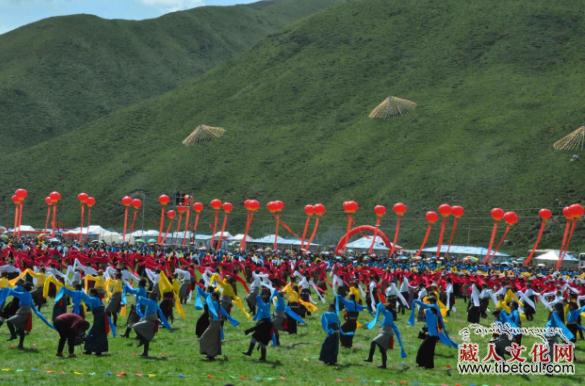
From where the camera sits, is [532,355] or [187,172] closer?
[532,355]

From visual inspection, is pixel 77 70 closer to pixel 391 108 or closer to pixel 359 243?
pixel 391 108

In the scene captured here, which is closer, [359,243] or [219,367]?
[219,367]

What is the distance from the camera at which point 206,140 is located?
385 ft

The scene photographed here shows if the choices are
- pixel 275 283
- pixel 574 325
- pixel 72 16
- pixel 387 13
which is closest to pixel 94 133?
pixel 387 13

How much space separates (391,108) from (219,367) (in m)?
94.3

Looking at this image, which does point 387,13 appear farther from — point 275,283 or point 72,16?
point 275,283

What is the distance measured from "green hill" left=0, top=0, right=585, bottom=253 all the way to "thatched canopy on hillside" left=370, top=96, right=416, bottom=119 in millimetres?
1635

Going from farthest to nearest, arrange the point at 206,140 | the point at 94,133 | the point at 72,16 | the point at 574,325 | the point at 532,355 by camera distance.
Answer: the point at 72,16 → the point at 94,133 → the point at 206,140 → the point at 574,325 → the point at 532,355

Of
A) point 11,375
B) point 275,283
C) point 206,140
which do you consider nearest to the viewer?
point 11,375

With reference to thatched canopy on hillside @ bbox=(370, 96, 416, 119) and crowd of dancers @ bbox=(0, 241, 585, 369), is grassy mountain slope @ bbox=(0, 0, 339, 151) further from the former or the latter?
crowd of dancers @ bbox=(0, 241, 585, 369)

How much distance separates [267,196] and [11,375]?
83.4m

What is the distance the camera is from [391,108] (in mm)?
108812

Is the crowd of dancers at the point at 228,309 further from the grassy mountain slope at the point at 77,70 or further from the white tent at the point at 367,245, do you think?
the grassy mountain slope at the point at 77,70

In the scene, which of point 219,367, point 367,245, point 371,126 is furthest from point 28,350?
point 371,126
